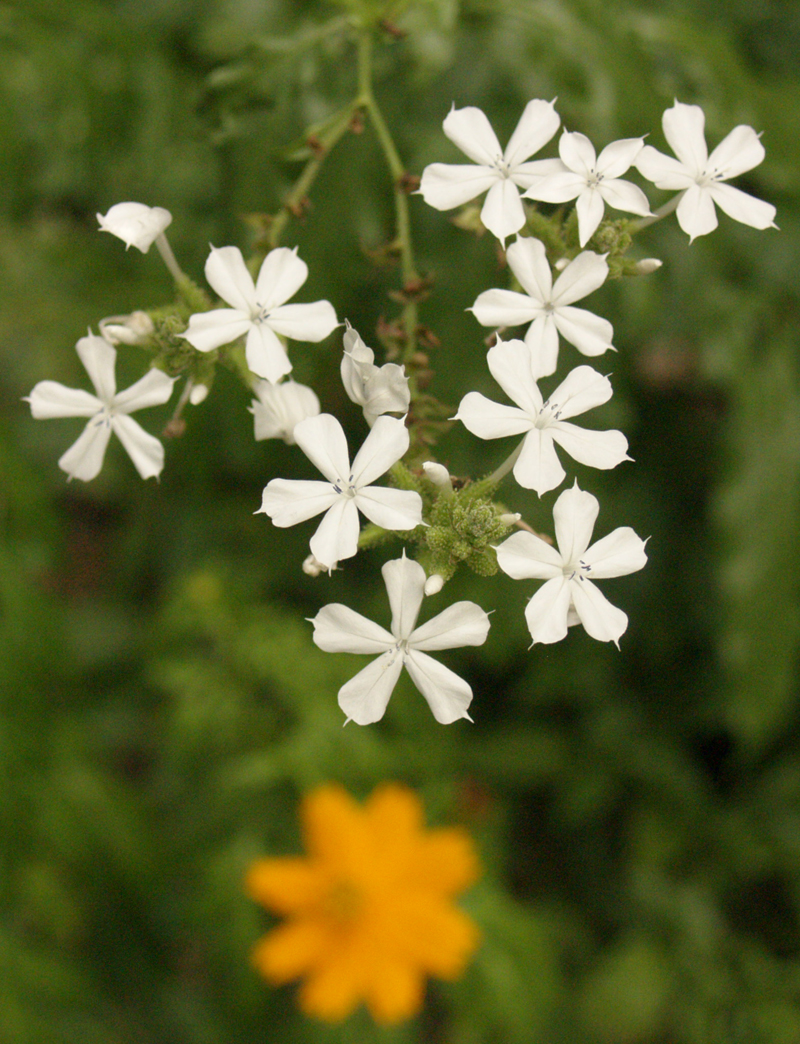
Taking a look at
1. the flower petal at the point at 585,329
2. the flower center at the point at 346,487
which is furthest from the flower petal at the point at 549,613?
the flower petal at the point at 585,329

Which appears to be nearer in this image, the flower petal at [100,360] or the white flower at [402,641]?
the white flower at [402,641]

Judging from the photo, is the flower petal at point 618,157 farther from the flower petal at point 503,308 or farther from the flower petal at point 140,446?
the flower petal at point 140,446

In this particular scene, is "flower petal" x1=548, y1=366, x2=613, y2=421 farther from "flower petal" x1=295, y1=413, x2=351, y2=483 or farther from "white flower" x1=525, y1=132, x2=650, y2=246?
"flower petal" x1=295, y1=413, x2=351, y2=483

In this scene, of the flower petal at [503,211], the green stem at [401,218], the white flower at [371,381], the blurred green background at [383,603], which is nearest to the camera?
the white flower at [371,381]

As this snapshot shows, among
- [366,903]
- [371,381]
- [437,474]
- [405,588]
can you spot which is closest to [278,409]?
[371,381]

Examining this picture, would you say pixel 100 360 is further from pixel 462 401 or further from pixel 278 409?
pixel 462 401

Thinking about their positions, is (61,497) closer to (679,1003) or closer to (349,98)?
(349,98)

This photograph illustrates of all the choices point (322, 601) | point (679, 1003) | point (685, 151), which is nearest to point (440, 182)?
point (685, 151)
